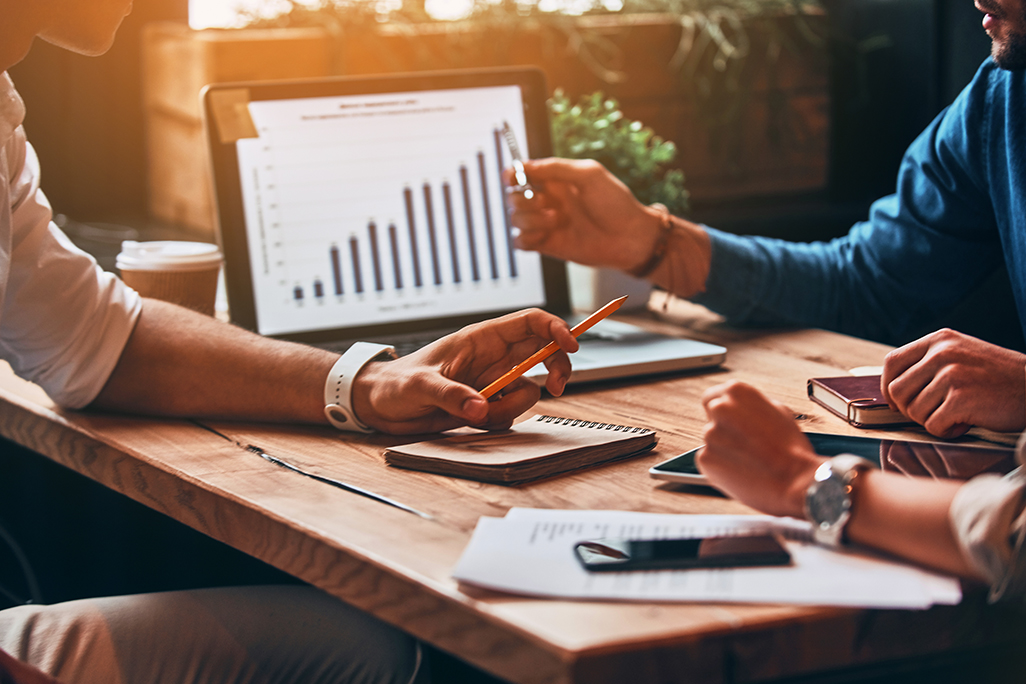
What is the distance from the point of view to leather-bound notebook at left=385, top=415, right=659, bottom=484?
77 cm

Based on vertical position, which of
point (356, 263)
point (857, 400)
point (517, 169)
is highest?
point (517, 169)

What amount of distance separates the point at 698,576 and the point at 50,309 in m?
0.76

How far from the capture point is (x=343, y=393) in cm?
93

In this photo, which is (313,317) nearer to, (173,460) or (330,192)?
(330,192)

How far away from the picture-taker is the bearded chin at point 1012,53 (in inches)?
41.7

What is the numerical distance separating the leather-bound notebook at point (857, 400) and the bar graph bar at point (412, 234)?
0.57 m

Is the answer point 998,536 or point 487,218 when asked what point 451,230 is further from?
point 998,536

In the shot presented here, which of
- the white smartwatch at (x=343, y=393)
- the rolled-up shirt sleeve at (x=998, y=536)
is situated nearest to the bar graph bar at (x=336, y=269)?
the white smartwatch at (x=343, y=393)

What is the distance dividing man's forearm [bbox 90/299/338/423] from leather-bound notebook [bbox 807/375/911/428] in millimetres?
495

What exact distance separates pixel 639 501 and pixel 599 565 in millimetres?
143

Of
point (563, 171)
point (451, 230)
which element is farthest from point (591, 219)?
point (451, 230)

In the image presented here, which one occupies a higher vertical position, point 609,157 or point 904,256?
point 609,157

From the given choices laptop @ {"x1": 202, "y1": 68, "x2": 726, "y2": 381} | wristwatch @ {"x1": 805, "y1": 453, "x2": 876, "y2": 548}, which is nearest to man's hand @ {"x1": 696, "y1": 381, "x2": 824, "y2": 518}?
wristwatch @ {"x1": 805, "y1": 453, "x2": 876, "y2": 548}

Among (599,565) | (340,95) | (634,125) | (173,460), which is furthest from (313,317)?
(599,565)
